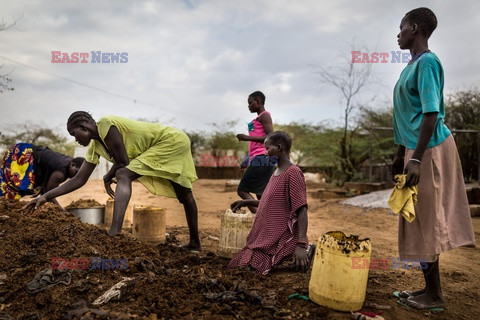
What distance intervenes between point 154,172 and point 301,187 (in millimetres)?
1478

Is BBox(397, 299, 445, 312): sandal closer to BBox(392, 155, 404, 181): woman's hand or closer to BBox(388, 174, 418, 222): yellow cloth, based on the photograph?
BBox(388, 174, 418, 222): yellow cloth

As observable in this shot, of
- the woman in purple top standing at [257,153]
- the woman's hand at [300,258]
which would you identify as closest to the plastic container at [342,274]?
the woman's hand at [300,258]

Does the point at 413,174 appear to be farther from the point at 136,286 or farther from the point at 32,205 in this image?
the point at 32,205

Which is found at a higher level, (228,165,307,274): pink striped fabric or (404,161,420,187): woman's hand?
(404,161,420,187): woman's hand

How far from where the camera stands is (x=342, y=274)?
2412 millimetres

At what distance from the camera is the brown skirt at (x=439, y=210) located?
2514 mm

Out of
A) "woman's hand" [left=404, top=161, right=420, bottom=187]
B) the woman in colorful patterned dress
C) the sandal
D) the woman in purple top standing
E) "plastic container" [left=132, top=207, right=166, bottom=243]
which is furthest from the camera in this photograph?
the woman in colorful patterned dress

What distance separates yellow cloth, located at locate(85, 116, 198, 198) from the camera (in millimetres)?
3830

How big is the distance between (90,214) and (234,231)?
266 centimetres

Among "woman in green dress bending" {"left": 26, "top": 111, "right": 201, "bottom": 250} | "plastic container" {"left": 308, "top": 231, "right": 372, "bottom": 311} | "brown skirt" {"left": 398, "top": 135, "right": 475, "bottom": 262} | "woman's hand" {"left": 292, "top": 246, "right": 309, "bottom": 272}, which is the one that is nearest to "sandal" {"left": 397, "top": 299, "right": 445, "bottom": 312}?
"brown skirt" {"left": 398, "top": 135, "right": 475, "bottom": 262}

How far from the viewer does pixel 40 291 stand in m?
2.57

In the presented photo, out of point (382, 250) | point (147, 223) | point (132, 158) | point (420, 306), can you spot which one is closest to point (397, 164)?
point (420, 306)

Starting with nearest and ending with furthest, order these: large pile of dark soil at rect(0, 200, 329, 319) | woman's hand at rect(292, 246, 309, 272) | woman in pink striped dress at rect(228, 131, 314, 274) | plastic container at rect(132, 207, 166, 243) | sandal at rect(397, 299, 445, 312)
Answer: large pile of dark soil at rect(0, 200, 329, 319) < sandal at rect(397, 299, 445, 312) < woman's hand at rect(292, 246, 309, 272) < woman in pink striped dress at rect(228, 131, 314, 274) < plastic container at rect(132, 207, 166, 243)

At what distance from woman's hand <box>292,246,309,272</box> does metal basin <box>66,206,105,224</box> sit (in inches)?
135
